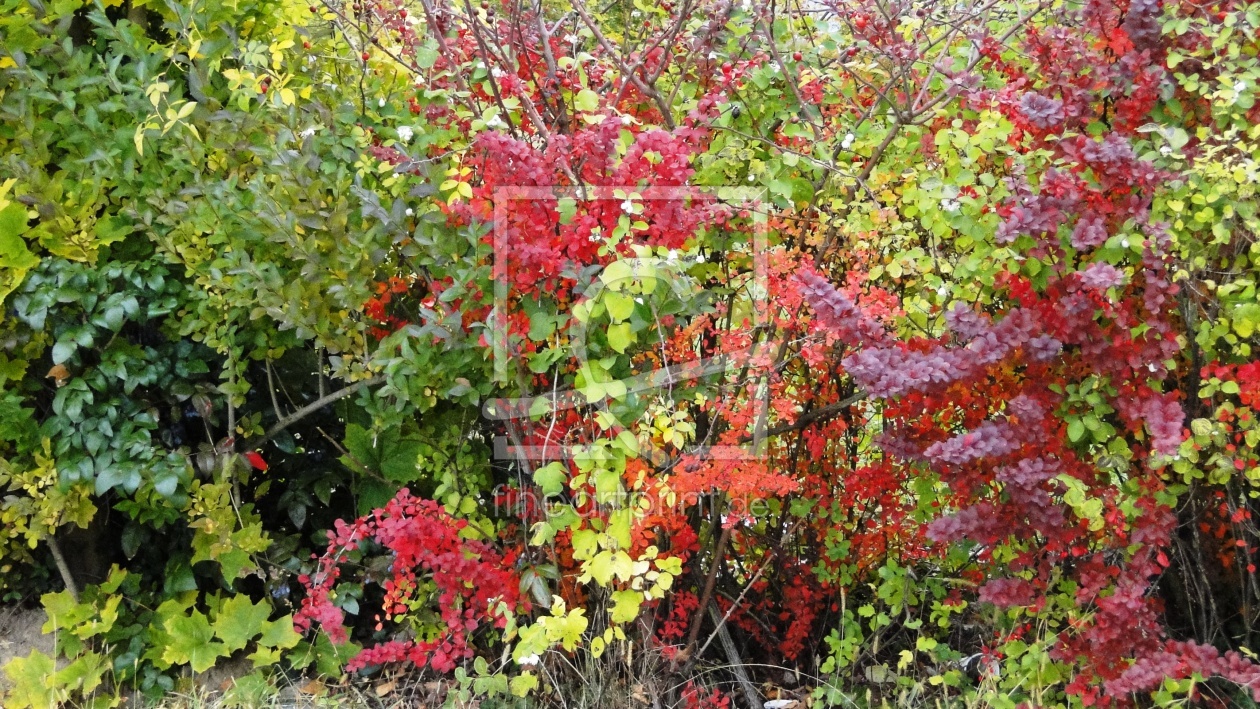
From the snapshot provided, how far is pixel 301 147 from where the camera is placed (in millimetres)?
2650

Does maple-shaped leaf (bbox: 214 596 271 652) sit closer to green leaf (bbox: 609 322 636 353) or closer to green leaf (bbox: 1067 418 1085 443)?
green leaf (bbox: 609 322 636 353)

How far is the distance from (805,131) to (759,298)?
47 cm

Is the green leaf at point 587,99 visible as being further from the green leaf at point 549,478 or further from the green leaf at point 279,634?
the green leaf at point 279,634

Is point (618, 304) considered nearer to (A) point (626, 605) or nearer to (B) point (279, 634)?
(A) point (626, 605)

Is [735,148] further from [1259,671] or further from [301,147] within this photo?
[1259,671]

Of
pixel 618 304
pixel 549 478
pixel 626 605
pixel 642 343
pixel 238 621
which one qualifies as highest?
pixel 618 304

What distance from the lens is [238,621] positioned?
301 centimetres

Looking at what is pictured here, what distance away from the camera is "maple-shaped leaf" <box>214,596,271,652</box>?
2.98 meters

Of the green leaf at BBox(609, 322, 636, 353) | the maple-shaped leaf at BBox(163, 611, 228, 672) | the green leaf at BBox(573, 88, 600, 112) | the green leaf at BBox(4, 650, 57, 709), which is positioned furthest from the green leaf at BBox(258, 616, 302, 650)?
the green leaf at BBox(573, 88, 600, 112)

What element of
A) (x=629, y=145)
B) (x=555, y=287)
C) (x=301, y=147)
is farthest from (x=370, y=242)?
(x=629, y=145)

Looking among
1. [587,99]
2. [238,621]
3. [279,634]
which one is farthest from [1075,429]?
[238,621]

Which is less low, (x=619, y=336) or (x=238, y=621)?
(x=619, y=336)

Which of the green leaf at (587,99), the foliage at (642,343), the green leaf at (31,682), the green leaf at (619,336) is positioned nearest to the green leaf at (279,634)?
the foliage at (642,343)

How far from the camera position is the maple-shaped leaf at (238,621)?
298cm
